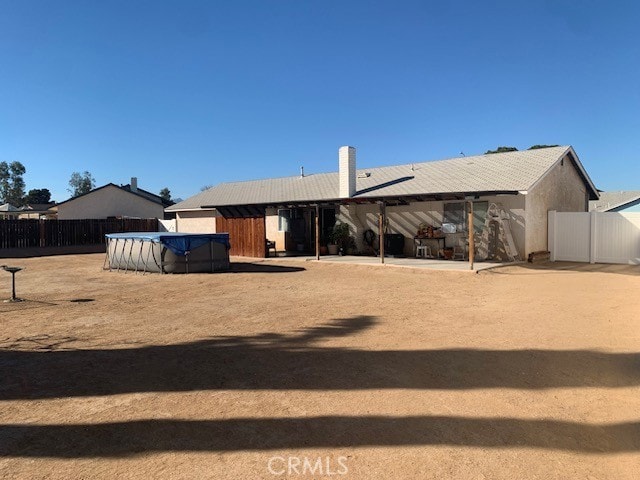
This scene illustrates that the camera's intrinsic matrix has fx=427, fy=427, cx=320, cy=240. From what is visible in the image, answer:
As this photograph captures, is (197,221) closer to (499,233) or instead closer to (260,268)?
(260,268)

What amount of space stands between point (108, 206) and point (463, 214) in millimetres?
29693

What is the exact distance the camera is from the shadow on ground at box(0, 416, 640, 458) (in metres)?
3.25

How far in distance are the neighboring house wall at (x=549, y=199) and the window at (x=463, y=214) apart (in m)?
1.63

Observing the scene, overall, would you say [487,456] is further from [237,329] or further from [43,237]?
[43,237]

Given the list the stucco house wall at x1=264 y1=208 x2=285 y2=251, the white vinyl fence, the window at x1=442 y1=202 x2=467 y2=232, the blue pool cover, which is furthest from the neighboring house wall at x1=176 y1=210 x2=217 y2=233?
the white vinyl fence

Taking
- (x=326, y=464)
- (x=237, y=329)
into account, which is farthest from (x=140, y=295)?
(x=326, y=464)

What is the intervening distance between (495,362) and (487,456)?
2244mm

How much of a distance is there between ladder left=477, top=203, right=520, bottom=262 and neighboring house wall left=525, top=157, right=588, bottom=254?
541 millimetres

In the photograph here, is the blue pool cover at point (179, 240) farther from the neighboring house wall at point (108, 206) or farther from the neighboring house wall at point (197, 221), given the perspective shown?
the neighboring house wall at point (108, 206)

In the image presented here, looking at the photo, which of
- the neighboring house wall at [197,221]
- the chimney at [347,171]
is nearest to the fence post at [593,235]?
the chimney at [347,171]

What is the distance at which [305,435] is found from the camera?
11.3 feet

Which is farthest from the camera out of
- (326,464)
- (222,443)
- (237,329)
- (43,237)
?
(43,237)

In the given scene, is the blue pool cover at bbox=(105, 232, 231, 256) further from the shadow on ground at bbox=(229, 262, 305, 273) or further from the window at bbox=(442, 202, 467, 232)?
the window at bbox=(442, 202, 467, 232)

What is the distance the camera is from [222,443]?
3.31m
